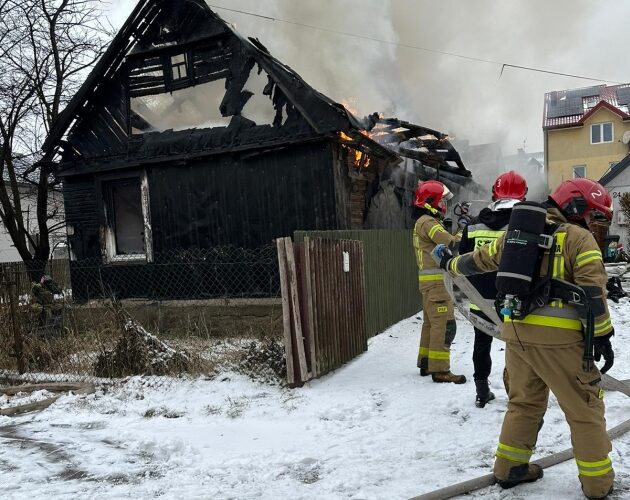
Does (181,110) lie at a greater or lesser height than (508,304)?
greater

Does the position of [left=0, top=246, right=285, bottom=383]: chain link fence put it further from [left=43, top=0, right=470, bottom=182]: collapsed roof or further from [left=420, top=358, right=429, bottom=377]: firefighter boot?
[left=43, top=0, right=470, bottom=182]: collapsed roof

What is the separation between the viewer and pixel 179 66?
29.7ft

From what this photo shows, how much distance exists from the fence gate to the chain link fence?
0.40 metres

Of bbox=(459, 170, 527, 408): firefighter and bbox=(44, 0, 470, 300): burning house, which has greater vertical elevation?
bbox=(44, 0, 470, 300): burning house

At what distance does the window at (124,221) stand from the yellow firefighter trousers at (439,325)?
6.08 meters

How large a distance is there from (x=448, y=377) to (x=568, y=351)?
2.45 meters

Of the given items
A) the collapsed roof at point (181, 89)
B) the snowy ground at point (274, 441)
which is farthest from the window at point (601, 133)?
the snowy ground at point (274, 441)

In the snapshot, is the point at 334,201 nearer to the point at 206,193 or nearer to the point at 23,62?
the point at 206,193

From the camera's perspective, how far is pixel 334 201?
788 centimetres

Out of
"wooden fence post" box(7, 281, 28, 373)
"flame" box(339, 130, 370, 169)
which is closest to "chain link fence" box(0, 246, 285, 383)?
"wooden fence post" box(7, 281, 28, 373)

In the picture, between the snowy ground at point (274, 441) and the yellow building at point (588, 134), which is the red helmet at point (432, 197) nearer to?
the snowy ground at point (274, 441)

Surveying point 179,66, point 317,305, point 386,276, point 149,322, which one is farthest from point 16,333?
point 179,66

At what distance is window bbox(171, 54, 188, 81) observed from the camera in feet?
29.6

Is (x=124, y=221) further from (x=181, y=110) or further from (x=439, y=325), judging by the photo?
(x=439, y=325)
